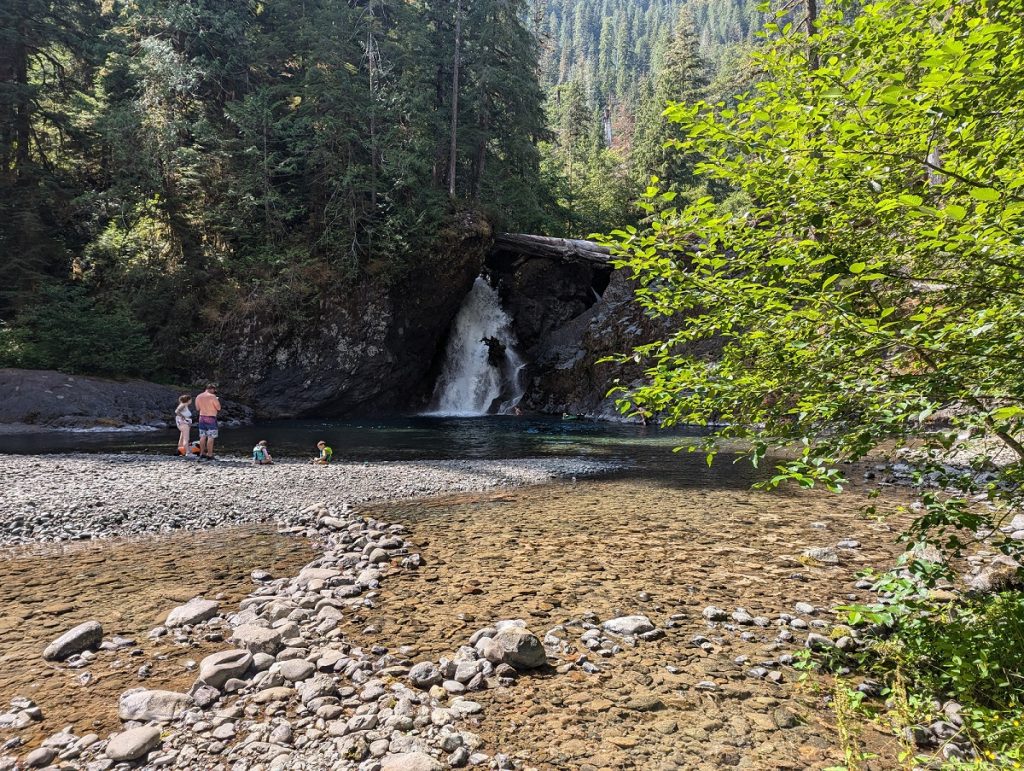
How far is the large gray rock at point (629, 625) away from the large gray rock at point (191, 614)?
4210 mm

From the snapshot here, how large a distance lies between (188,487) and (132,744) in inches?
368

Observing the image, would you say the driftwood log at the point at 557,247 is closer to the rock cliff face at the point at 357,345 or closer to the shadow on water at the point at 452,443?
the rock cliff face at the point at 357,345

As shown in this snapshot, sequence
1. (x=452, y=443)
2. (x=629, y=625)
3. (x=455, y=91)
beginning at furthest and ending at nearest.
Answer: (x=455, y=91) → (x=452, y=443) → (x=629, y=625)

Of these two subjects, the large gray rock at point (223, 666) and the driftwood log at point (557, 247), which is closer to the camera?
the large gray rock at point (223, 666)

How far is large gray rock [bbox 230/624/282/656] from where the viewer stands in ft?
16.0

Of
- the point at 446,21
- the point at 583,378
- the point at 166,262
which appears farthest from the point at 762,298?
the point at 446,21

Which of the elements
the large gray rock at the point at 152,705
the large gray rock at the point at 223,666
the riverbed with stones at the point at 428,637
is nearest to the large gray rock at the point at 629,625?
the riverbed with stones at the point at 428,637

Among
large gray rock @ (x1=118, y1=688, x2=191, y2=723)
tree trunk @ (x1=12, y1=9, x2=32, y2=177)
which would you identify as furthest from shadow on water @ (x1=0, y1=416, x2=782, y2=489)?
tree trunk @ (x1=12, y1=9, x2=32, y2=177)

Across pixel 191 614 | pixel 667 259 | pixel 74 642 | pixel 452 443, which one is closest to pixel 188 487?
pixel 191 614

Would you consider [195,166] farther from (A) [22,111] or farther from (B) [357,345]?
(B) [357,345]

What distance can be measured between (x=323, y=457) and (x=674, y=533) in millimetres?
10995

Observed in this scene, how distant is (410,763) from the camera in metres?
3.41

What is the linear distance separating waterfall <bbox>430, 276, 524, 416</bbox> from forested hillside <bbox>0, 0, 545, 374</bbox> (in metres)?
5.86

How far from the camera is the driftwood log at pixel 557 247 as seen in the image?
3459cm
